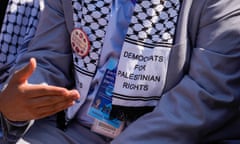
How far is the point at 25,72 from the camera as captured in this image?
155 cm

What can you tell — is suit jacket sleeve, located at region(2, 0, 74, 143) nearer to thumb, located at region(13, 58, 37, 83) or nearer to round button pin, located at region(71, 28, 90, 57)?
round button pin, located at region(71, 28, 90, 57)

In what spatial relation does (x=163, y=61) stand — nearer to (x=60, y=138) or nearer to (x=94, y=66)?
(x=94, y=66)

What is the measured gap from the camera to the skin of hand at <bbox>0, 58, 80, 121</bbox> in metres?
1.56

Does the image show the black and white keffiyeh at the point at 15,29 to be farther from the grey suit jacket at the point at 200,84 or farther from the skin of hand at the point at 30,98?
the grey suit jacket at the point at 200,84

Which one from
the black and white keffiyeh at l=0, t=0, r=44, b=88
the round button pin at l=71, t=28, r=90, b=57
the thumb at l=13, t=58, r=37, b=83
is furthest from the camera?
the black and white keffiyeh at l=0, t=0, r=44, b=88

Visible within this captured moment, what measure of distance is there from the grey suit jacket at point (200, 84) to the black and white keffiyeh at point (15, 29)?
65 cm

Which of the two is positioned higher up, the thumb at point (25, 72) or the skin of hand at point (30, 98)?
the thumb at point (25, 72)

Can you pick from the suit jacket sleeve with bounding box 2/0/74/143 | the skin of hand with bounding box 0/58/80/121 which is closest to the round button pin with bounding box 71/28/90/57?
the suit jacket sleeve with bounding box 2/0/74/143

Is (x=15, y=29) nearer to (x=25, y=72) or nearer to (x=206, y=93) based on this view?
(x=25, y=72)

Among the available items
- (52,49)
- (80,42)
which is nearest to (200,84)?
(80,42)

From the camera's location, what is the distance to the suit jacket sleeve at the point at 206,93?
5.16ft

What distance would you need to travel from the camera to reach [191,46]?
170 centimetres

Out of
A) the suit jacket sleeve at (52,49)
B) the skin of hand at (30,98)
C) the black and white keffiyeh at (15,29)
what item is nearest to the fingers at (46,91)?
the skin of hand at (30,98)

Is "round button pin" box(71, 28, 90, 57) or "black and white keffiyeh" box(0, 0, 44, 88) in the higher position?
"round button pin" box(71, 28, 90, 57)
